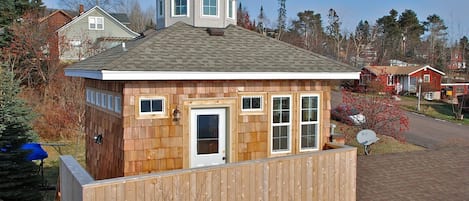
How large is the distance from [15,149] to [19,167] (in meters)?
0.95

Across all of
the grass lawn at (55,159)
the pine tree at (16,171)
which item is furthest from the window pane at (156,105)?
the grass lawn at (55,159)

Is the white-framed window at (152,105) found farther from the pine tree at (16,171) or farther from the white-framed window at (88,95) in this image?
the pine tree at (16,171)

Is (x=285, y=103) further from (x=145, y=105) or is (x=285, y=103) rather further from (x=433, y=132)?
(x=433, y=132)

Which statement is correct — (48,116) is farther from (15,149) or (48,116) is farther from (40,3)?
(40,3)

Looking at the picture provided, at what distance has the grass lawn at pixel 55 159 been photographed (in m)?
12.1

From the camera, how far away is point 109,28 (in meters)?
35.6

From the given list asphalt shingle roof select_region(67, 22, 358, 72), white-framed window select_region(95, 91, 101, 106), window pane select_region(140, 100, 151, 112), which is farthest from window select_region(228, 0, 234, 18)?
window pane select_region(140, 100, 151, 112)

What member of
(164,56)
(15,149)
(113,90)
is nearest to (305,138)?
(164,56)

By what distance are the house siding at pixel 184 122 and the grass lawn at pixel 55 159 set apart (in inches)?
200

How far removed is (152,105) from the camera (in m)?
6.77

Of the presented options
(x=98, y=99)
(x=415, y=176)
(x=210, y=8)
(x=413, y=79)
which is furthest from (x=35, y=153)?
(x=413, y=79)

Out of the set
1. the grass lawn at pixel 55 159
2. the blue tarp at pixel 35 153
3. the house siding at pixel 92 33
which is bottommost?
the grass lawn at pixel 55 159

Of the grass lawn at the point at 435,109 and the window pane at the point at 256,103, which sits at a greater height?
the window pane at the point at 256,103

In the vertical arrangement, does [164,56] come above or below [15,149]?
above
